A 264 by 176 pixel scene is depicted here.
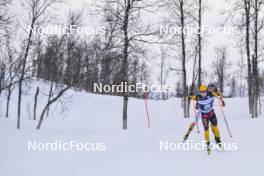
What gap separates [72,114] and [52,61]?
12722 millimetres

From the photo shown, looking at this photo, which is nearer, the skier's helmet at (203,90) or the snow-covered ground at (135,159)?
the snow-covered ground at (135,159)

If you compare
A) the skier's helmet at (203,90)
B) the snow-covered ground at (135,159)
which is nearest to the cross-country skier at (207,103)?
the skier's helmet at (203,90)

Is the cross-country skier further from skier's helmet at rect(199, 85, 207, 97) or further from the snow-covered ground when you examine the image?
the snow-covered ground

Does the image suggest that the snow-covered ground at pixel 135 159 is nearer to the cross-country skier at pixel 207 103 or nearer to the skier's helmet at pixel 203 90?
the cross-country skier at pixel 207 103

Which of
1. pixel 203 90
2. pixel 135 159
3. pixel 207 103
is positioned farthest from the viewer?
pixel 207 103

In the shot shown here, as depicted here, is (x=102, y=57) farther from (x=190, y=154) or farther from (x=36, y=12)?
(x=190, y=154)

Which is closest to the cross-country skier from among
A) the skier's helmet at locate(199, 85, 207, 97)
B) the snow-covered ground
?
the skier's helmet at locate(199, 85, 207, 97)

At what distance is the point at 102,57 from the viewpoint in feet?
58.1

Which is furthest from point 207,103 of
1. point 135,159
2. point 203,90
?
point 135,159

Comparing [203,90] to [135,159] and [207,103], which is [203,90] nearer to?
[207,103]

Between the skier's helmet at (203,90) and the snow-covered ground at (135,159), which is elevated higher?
the skier's helmet at (203,90)

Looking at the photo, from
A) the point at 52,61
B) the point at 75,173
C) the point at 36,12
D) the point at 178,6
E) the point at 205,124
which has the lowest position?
the point at 75,173

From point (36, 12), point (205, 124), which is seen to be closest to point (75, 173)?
point (205, 124)

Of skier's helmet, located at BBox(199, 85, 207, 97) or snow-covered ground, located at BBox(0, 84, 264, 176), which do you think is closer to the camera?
snow-covered ground, located at BBox(0, 84, 264, 176)
